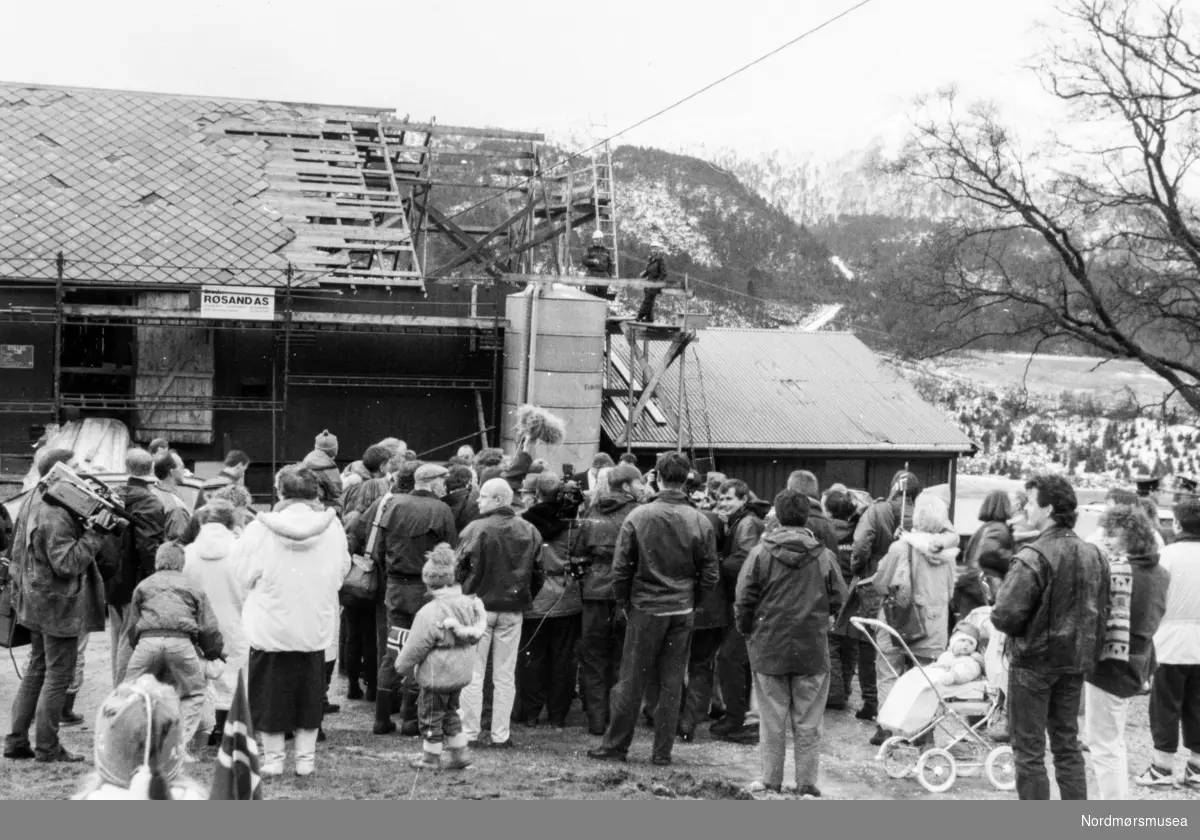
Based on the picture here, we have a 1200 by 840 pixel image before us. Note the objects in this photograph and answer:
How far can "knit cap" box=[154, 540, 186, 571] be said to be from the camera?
24.0ft

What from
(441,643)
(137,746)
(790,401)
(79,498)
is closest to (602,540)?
(441,643)

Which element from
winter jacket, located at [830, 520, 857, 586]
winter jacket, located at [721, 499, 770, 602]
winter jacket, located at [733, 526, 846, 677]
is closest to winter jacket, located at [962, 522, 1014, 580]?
winter jacket, located at [830, 520, 857, 586]

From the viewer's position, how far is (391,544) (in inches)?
342

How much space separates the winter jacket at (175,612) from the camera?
23.1 feet

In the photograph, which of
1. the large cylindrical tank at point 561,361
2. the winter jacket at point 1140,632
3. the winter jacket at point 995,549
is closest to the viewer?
the winter jacket at point 1140,632

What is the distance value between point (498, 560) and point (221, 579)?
175 centimetres

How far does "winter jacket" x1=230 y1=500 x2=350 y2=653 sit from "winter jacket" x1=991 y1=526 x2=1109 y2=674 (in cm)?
377

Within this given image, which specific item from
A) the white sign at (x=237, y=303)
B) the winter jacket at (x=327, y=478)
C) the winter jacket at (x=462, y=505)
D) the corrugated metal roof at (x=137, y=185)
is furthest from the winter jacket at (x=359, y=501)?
the corrugated metal roof at (x=137, y=185)

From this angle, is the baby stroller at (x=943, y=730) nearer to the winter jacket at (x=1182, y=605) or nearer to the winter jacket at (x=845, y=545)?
the winter jacket at (x=1182, y=605)

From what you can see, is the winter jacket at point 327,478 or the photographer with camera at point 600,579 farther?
the winter jacket at point 327,478

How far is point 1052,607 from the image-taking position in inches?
264

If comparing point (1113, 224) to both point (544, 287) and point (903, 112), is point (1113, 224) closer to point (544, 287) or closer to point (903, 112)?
point (903, 112)

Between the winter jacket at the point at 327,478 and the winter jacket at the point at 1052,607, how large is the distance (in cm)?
Result: 561

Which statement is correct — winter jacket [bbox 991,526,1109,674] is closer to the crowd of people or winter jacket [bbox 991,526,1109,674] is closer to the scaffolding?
the crowd of people
